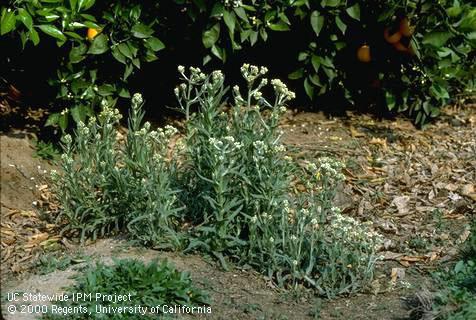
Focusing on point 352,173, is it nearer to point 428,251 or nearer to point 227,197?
point 428,251

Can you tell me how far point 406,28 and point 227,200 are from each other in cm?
262

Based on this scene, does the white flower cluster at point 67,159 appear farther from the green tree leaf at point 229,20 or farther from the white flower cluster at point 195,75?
the green tree leaf at point 229,20

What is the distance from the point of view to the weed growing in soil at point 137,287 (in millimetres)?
4828

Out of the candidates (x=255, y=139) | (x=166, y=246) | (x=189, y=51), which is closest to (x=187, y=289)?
(x=166, y=246)

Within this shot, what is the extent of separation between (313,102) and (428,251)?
246cm

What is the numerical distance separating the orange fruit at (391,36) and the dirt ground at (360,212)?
0.71m

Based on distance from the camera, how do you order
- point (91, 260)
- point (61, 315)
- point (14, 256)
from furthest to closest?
point (14, 256) < point (91, 260) < point (61, 315)

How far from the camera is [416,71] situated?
760 cm

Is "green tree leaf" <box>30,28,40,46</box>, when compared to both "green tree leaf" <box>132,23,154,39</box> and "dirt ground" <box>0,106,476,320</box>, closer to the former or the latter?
"green tree leaf" <box>132,23,154,39</box>

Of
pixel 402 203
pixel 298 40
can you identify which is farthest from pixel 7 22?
pixel 402 203

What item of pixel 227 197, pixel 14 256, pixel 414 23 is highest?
pixel 414 23

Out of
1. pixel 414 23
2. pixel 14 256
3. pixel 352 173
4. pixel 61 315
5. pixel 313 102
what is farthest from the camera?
pixel 313 102

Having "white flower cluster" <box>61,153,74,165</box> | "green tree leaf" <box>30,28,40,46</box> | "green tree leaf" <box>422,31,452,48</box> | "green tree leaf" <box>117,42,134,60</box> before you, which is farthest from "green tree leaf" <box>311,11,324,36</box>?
"white flower cluster" <box>61,153,74,165</box>

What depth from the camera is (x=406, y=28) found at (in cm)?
736
